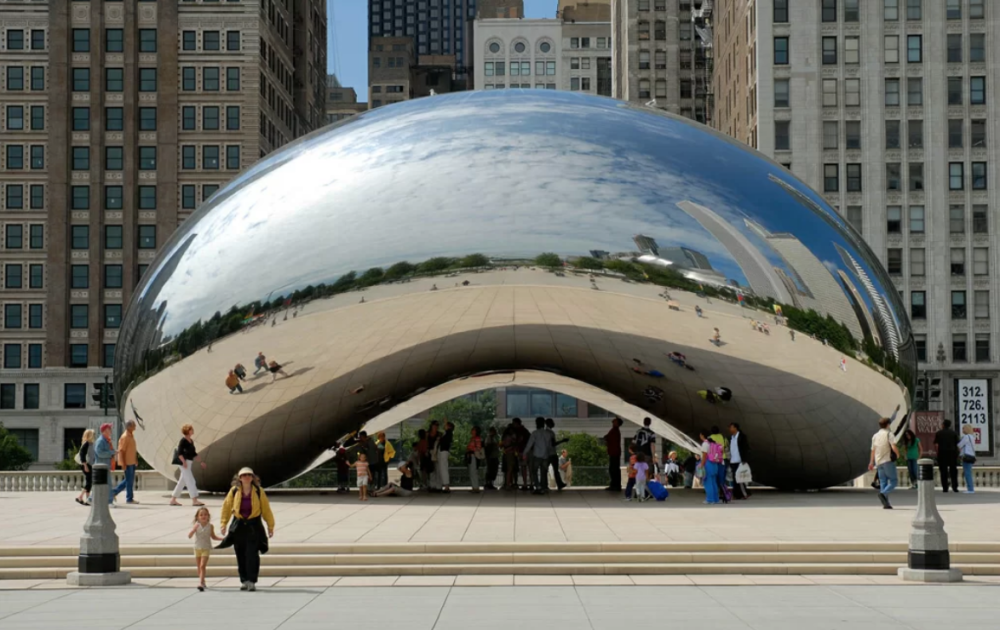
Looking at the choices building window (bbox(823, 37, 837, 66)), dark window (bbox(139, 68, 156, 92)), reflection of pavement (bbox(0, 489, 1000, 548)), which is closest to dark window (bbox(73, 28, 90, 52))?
dark window (bbox(139, 68, 156, 92))

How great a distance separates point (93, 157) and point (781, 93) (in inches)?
1724

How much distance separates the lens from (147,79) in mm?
92562

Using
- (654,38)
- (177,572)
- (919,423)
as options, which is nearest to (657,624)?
(177,572)

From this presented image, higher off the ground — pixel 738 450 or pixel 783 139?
pixel 783 139

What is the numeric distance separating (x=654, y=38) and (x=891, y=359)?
373 feet

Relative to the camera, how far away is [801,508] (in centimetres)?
2244

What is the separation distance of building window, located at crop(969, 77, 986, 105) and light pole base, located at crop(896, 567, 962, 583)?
244 ft

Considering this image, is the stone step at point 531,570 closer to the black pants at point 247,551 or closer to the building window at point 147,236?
the black pants at point 247,551

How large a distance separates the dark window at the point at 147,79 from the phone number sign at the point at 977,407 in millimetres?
53782

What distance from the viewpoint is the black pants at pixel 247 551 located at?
14.6m

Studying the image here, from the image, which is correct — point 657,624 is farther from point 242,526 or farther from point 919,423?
point 919,423

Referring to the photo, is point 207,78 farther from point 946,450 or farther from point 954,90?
point 946,450

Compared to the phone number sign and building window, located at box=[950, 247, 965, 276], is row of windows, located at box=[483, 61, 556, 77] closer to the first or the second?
building window, located at box=[950, 247, 965, 276]

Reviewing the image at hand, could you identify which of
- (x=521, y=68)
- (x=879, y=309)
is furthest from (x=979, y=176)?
(x=521, y=68)
